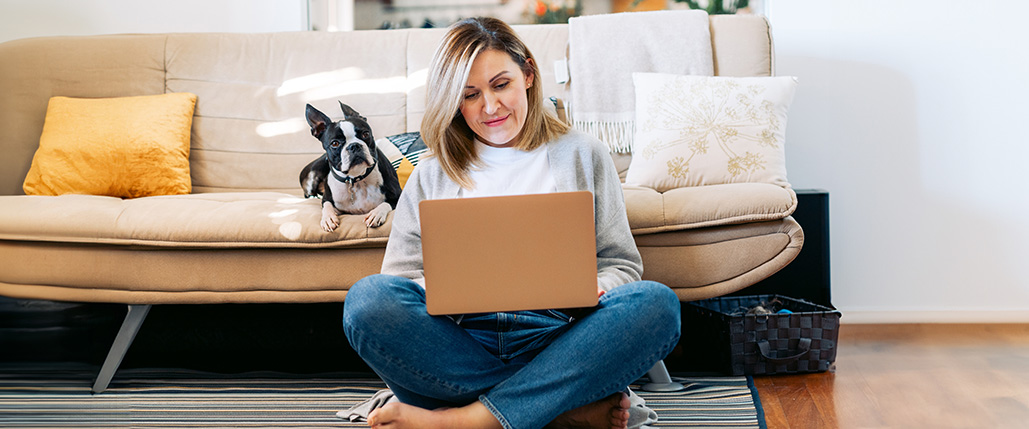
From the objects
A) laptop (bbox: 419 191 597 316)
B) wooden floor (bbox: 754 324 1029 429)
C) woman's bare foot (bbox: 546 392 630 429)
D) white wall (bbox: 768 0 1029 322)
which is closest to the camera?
laptop (bbox: 419 191 597 316)

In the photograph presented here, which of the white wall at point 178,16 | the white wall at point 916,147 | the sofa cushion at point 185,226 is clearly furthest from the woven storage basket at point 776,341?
the white wall at point 178,16

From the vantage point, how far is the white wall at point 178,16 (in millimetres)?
2721

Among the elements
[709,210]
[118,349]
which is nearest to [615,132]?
[709,210]

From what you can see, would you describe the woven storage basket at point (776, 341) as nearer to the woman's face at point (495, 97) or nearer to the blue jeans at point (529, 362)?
the blue jeans at point (529, 362)

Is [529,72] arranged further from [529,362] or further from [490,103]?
[529,362]

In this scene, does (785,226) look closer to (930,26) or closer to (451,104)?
(451,104)

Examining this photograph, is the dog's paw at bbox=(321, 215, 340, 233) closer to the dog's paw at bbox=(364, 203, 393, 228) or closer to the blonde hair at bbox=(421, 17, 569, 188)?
the dog's paw at bbox=(364, 203, 393, 228)

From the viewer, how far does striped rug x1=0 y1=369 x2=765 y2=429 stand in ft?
5.09

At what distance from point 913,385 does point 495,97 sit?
3.81 ft

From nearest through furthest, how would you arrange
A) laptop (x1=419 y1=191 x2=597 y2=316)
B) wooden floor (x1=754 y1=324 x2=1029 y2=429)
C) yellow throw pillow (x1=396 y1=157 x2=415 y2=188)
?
laptop (x1=419 y1=191 x2=597 y2=316), wooden floor (x1=754 y1=324 x2=1029 y2=429), yellow throw pillow (x1=396 y1=157 x2=415 y2=188)

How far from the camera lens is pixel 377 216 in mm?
1681

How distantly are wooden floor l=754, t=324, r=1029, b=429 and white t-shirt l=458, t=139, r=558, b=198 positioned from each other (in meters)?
0.66

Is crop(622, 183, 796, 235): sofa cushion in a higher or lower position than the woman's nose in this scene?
lower

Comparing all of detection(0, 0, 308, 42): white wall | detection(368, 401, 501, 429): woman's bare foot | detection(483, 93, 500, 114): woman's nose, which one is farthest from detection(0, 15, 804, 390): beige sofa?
detection(0, 0, 308, 42): white wall
